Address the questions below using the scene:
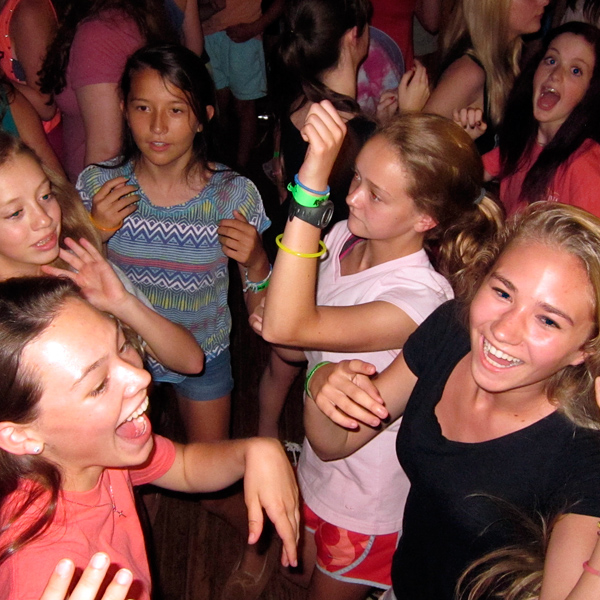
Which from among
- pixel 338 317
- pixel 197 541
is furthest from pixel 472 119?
pixel 197 541

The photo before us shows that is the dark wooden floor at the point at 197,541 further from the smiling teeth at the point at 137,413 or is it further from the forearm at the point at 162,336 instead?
the smiling teeth at the point at 137,413

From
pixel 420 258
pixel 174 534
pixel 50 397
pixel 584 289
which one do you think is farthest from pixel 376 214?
pixel 174 534

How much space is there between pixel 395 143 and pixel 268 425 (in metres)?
1.50

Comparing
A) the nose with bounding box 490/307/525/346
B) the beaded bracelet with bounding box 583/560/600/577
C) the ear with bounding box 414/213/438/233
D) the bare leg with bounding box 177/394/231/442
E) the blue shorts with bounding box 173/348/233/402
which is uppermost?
the nose with bounding box 490/307/525/346

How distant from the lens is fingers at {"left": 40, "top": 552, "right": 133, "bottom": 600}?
77 cm

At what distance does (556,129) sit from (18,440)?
6.92ft

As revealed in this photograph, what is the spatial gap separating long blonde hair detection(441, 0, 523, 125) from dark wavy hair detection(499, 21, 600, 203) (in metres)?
0.07

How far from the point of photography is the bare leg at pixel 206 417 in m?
2.12

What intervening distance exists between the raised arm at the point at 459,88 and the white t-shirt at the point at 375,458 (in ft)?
3.59

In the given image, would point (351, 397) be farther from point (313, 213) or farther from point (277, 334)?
point (313, 213)

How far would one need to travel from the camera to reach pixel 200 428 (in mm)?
2162

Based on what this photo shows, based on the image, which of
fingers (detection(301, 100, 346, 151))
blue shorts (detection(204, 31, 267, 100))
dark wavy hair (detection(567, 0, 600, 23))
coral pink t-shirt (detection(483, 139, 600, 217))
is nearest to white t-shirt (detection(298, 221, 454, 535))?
fingers (detection(301, 100, 346, 151))

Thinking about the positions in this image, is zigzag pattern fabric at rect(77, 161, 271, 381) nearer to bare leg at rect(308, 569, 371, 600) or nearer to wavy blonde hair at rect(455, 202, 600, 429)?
bare leg at rect(308, 569, 371, 600)

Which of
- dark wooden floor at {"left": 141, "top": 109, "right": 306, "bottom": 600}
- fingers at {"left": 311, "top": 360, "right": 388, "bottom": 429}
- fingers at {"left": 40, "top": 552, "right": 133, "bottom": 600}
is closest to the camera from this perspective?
fingers at {"left": 40, "top": 552, "right": 133, "bottom": 600}
